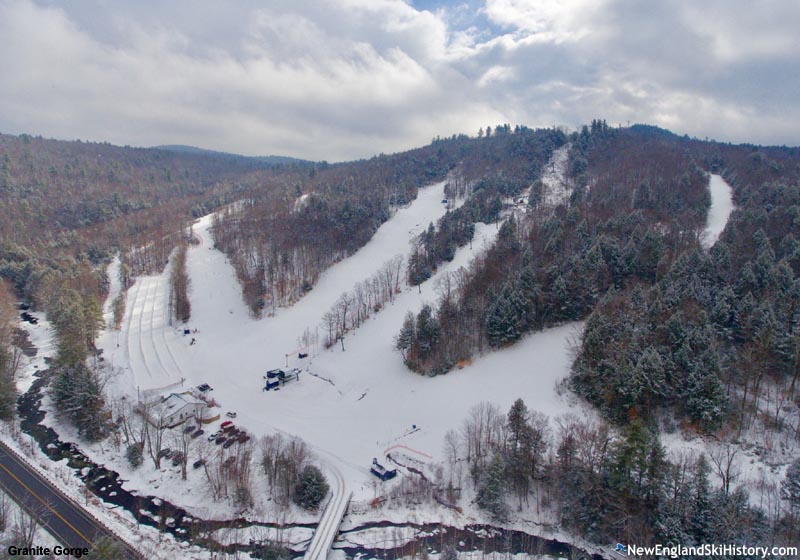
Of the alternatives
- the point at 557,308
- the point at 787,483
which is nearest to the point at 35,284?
the point at 557,308

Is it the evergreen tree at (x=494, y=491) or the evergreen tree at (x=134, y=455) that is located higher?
the evergreen tree at (x=494, y=491)

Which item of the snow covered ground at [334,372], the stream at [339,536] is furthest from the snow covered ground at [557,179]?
the stream at [339,536]

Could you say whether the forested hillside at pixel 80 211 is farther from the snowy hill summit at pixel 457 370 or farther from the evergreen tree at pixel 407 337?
the evergreen tree at pixel 407 337

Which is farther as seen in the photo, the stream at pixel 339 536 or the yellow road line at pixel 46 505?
the stream at pixel 339 536

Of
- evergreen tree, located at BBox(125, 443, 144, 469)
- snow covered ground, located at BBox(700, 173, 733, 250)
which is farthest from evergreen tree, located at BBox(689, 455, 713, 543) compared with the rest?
snow covered ground, located at BBox(700, 173, 733, 250)

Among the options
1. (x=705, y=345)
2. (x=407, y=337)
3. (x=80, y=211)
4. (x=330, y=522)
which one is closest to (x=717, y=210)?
(x=705, y=345)

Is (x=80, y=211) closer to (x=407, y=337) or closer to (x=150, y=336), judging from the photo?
(x=150, y=336)
